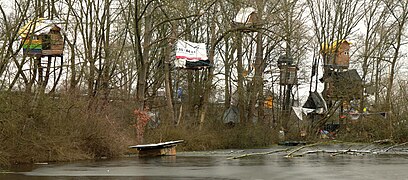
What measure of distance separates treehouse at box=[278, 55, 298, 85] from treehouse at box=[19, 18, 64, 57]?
20.8 meters

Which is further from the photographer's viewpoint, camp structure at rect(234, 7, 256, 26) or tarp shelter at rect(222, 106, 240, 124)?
tarp shelter at rect(222, 106, 240, 124)

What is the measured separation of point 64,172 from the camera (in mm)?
21375

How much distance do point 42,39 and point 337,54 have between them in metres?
28.6

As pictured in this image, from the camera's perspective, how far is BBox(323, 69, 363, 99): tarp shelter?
168 feet

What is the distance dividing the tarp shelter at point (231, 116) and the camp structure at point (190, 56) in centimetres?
708

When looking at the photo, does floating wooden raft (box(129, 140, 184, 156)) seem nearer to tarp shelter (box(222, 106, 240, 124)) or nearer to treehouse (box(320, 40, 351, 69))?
tarp shelter (box(222, 106, 240, 124))

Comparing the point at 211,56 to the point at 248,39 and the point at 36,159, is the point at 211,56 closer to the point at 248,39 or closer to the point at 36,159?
the point at 248,39

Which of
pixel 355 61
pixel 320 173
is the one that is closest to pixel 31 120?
pixel 320 173

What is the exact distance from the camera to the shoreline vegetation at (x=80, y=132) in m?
26.6

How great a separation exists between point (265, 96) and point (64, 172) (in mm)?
31797

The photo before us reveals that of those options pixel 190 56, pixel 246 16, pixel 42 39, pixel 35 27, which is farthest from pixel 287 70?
pixel 35 27

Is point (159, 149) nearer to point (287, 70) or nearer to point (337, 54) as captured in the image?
point (287, 70)

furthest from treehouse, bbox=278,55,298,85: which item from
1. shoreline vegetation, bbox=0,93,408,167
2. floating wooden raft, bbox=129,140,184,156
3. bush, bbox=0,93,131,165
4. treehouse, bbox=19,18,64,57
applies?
bush, bbox=0,93,131,165

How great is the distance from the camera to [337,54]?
54.4m
